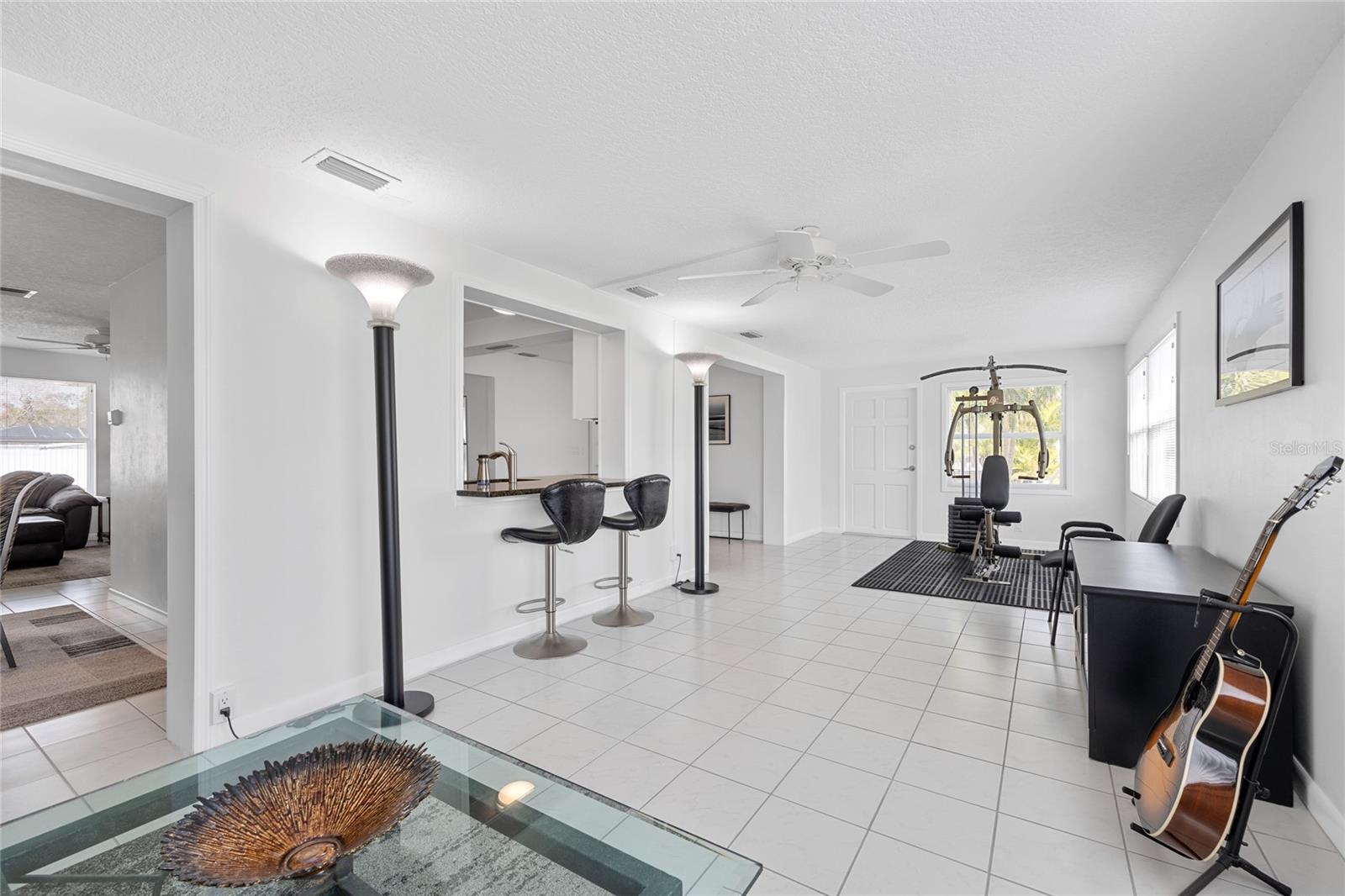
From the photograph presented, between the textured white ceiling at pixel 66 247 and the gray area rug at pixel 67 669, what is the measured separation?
2349mm

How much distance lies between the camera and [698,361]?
16.1 ft

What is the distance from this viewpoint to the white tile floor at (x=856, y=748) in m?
1.64

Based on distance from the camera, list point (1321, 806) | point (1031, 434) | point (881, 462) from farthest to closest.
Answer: point (881, 462) → point (1031, 434) → point (1321, 806)

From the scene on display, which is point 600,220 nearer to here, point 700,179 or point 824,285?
point 700,179

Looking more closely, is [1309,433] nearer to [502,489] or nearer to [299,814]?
[299,814]

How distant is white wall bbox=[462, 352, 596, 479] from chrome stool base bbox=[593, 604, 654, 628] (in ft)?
10.9

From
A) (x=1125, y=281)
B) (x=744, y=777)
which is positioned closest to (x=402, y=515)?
(x=744, y=777)

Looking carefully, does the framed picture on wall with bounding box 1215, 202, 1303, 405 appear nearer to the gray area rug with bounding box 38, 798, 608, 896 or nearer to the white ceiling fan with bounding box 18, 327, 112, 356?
the gray area rug with bounding box 38, 798, 608, 896

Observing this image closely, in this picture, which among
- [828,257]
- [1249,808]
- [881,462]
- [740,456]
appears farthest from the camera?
[881,462]

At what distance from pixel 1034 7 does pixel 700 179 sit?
1.33m

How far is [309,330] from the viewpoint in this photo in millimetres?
2627

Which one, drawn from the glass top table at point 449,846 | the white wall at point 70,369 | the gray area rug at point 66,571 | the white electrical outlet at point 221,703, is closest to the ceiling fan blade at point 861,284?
the glass top table at point 449,846

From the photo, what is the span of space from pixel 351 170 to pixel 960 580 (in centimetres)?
545

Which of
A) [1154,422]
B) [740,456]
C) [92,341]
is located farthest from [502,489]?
[92,341]
